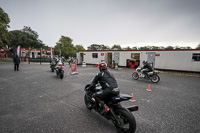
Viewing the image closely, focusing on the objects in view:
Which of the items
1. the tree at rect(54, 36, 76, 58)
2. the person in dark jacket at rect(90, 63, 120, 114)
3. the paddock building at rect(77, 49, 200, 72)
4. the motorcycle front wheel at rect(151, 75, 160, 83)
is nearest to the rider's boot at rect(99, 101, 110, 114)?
the person in dark jacket at rect(90, 63, 120, 114)

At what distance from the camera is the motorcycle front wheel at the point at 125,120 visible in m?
2.10

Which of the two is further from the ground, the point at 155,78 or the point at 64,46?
the point at 64,46

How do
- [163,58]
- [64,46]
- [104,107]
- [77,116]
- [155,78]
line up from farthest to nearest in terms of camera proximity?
[64,46] → [163,58] → [155,78] → [77,116] → [104,107]

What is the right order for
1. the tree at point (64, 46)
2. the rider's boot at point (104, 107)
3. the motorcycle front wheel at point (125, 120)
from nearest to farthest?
the motorcycle front wheel at point (125, 120), the rider's boot at point (104, 107), the tree at point (64, 46)

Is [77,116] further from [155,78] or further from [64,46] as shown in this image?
[64,46]

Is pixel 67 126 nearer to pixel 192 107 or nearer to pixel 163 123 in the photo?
pixel 163 123

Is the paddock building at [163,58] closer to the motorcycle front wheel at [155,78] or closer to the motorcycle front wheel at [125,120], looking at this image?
the motorcycle front wheel at [155,78]

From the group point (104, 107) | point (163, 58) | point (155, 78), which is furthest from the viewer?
point (163, 58)

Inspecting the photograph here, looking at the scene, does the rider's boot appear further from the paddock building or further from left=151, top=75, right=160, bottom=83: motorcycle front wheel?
the paddock building

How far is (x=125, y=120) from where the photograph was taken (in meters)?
2.28

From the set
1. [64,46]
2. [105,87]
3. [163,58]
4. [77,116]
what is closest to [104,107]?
[105,87]

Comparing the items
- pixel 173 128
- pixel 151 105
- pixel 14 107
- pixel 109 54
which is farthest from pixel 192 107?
pixel 109 54

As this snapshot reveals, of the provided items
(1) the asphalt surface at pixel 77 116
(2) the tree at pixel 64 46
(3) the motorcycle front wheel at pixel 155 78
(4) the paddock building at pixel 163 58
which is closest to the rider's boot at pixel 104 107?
(1) the asphalt surface at pixel 77 116

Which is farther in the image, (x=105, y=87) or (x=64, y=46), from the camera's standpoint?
(x=64, y=46)
